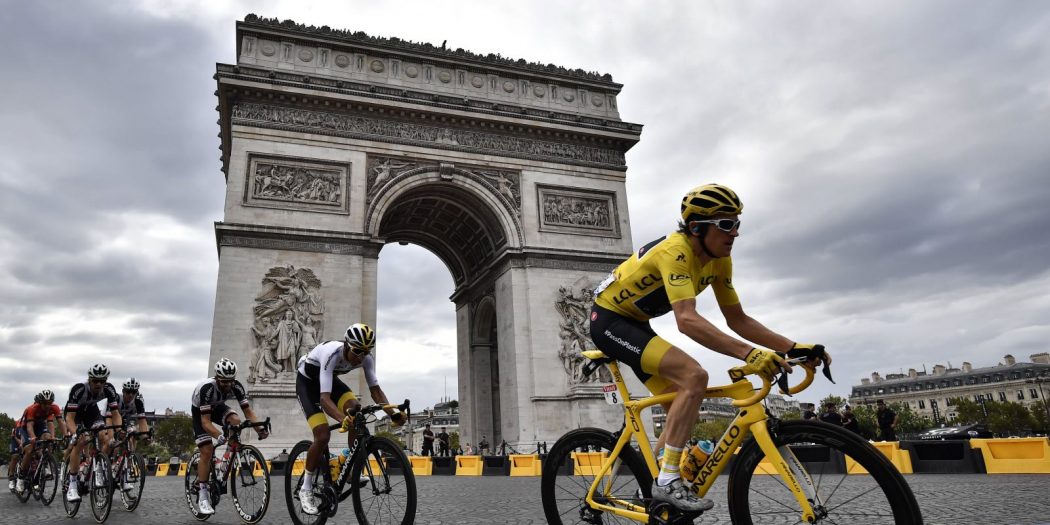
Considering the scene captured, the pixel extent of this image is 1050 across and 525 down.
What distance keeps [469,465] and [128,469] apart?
10.6m

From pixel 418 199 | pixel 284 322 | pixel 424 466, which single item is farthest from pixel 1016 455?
pixel 418 199

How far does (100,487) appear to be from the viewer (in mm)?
6895

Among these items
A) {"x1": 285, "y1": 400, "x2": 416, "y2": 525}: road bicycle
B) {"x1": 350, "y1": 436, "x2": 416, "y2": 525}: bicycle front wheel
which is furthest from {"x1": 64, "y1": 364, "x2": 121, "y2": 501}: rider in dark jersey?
{"x1": 350, "y1": 436, "x2": 416, "y2": 525}: bicycle front wheel

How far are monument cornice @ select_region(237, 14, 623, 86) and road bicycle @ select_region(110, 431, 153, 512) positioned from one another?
19183 mm

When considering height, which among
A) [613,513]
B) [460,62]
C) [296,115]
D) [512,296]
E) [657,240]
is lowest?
[613,513]

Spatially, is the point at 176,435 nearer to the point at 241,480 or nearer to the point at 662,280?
the point at 241,480

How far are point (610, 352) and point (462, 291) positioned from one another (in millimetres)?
25846

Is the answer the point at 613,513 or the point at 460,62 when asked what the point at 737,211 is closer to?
the point at 613,513

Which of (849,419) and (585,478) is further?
(849,419)

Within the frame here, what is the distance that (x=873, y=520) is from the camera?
2.68m

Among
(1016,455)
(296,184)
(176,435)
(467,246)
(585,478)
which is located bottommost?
(1016,455)

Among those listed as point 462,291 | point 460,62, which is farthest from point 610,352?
point 462,291

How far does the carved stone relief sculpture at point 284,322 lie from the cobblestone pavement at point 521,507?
32.2 feet

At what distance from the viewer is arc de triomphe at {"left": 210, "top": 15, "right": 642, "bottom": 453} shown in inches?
807
